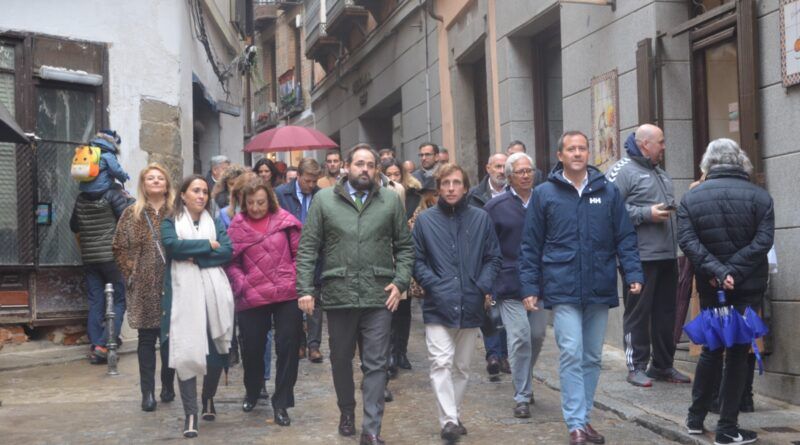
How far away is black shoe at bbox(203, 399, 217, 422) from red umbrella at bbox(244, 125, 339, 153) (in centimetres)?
696

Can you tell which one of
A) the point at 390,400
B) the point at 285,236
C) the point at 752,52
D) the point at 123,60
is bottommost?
the point at 390,400

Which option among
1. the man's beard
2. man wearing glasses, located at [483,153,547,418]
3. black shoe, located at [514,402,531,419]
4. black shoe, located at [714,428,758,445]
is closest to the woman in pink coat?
the man's beard

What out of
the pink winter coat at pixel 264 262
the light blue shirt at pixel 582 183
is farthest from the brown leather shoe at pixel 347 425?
the light blue shirt at pixel 582 183

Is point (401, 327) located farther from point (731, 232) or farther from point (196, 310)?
point (731, 232)

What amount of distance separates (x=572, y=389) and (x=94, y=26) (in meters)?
7.45

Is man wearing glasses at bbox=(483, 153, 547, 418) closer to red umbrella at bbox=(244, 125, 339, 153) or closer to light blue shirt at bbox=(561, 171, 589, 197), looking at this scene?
light blue shirt at bbox=(561, 171, 589, 197)

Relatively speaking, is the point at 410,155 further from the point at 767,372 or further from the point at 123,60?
the point at 767,372

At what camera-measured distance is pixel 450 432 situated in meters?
6.77

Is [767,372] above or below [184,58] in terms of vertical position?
below

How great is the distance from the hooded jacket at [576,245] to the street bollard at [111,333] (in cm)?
457

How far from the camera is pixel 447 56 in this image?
56.3 feet

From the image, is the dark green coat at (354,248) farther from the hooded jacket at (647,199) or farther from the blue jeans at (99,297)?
the blue jeans at (99,297)

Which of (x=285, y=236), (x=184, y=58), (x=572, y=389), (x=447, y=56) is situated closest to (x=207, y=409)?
(x=285, y=236)

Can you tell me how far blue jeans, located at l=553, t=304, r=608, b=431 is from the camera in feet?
21.9
